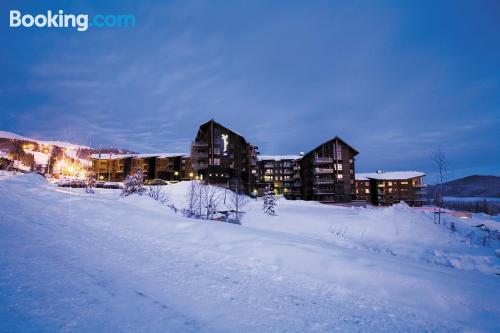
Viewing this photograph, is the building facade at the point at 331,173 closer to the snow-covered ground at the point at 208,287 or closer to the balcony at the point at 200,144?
the balcony at the point at 200,144

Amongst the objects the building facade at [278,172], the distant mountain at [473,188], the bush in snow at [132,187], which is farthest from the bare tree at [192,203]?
the distant mountain at [473,188]

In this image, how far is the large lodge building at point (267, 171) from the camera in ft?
182

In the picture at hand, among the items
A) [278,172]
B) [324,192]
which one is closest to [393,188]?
[324,192]

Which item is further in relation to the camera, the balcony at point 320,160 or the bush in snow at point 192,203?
the balcony at point 320,160

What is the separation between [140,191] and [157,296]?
22.9m

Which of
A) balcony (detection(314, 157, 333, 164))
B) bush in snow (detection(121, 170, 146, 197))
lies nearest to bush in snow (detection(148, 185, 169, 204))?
bush in snow (detection(121, 170, 146, 197))

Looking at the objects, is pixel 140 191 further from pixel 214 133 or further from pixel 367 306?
pixel 214 133

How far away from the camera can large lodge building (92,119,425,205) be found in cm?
5541

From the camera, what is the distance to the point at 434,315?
4.33m

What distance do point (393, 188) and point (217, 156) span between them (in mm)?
55996

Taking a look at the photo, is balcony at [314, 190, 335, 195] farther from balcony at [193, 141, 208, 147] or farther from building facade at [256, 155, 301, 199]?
balcony at [193, 141, 208, 147]

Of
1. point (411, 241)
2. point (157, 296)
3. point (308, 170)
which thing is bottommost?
point (411, 241)

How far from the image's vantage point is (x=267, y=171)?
82688mm

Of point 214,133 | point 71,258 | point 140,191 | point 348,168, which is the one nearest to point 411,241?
point 71,258
